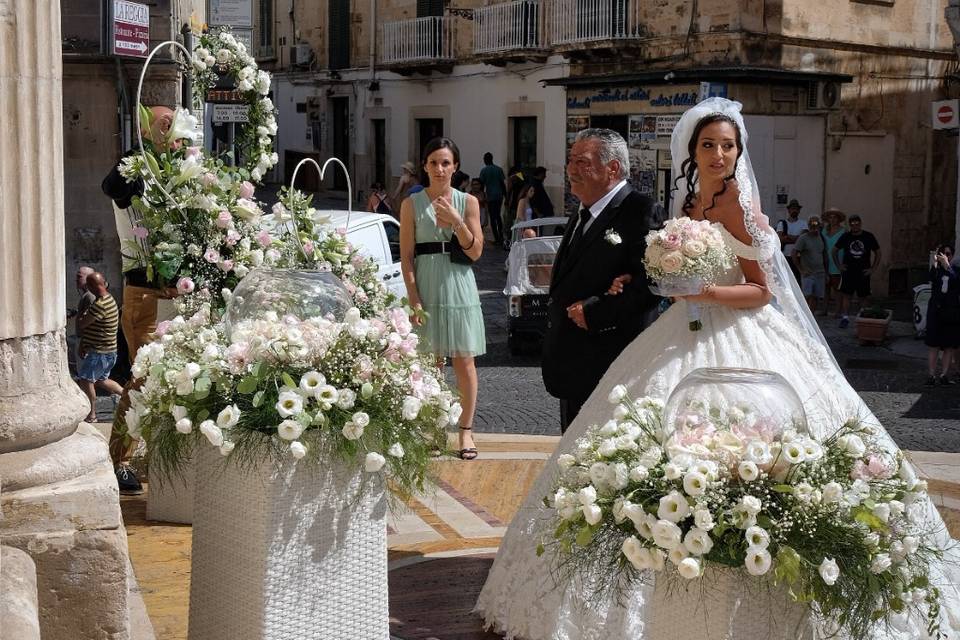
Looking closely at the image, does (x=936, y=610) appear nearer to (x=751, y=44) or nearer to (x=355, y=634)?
(x=355, y=634)

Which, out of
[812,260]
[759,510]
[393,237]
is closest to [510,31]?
[812,260]

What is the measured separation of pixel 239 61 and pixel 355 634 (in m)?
3.79

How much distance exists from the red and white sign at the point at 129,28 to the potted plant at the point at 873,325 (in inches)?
350

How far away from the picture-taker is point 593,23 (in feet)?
82.2

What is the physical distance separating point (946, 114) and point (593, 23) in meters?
7.94

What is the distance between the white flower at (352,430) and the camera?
377 cm

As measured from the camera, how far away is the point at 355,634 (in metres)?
4.04

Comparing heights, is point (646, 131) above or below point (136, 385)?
above

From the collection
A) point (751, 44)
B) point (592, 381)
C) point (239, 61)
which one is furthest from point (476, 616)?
point (751, 44)

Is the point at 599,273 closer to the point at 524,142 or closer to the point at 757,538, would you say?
the point at 757,538

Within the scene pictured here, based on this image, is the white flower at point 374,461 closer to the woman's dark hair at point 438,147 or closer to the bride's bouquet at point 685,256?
the bride's bouquet at point 685,256

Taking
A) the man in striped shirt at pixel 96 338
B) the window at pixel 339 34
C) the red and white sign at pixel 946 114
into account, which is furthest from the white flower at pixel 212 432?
the window at pixel 339 34

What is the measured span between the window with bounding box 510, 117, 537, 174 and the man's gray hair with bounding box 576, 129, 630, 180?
22.1 metres

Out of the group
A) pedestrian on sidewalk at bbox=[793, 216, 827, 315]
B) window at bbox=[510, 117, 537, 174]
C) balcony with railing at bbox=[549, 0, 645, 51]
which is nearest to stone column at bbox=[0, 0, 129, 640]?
pedestrian on sidewalk at bbox=[793, 216, 827, 315]
